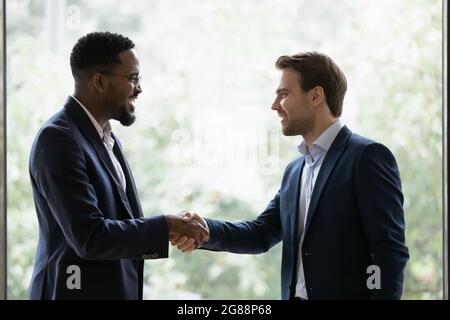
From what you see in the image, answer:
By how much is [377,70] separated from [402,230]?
917 millimetres

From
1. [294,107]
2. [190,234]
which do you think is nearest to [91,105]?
[190,234]

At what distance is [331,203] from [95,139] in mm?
643

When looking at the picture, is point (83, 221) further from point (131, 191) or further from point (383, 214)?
point (383, 214)

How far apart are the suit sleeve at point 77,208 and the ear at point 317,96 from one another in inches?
23.4

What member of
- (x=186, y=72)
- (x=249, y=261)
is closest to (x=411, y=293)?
(x=249, y=261)

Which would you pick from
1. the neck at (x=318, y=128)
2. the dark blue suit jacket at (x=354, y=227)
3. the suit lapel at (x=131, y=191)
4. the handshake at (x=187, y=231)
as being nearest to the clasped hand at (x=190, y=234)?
the handshake at (x=187, y=231)

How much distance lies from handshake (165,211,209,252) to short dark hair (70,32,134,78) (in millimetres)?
457

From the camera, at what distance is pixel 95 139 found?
1.98m

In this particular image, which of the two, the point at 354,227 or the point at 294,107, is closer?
the point at 354,227

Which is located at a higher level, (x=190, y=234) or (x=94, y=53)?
(x=94, y=53)

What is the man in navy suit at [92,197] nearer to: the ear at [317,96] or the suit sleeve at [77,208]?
the suit sleeve at [77,208]

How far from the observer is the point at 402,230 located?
6.23ft

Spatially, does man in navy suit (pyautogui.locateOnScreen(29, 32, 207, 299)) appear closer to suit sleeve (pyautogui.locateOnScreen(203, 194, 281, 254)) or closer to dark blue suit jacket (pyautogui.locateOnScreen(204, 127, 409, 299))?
suit sleeve (pyautogui.locateOnScreen(203, 194, 281, 254))

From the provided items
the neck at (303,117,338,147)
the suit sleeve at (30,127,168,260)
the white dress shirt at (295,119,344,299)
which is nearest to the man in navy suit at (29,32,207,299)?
the suit sleeve at (30,127,168,260)
